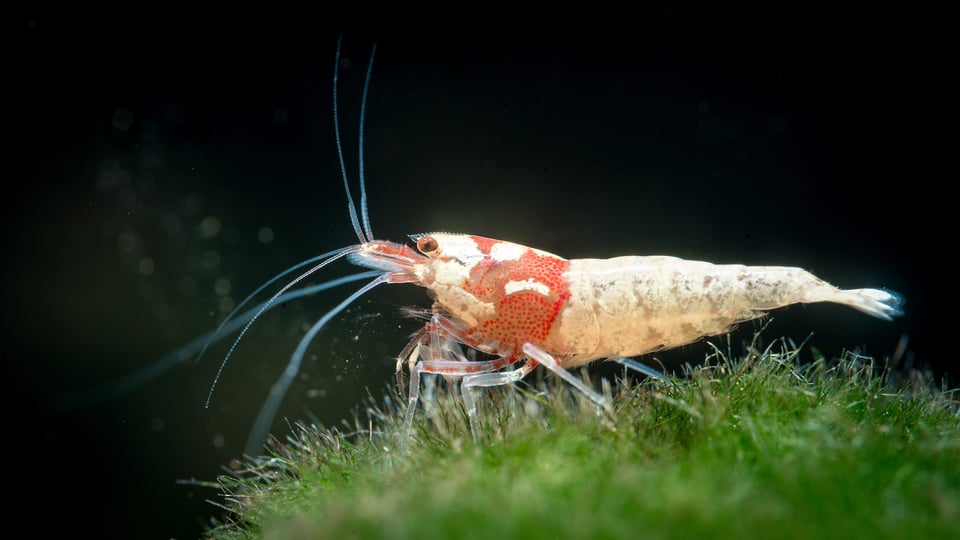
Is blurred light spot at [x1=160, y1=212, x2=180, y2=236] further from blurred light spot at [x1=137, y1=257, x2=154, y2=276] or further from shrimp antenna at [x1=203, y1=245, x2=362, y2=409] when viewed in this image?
shrimp antenna at [x1=203, y1=245, x2=362, y2=409]

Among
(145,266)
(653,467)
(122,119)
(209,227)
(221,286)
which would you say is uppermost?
(122,119)

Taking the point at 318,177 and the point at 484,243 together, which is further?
the point at 318,177

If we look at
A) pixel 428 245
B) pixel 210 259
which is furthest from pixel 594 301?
pixel 210 259

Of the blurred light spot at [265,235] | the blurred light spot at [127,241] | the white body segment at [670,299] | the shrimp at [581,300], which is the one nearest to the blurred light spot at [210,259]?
the blurred light spot at [265,235]

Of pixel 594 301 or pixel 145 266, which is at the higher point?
pixel 145 266

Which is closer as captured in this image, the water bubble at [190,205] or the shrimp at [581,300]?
the shrimp at [581,300]

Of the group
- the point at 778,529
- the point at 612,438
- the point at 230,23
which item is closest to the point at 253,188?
the point at 230,23

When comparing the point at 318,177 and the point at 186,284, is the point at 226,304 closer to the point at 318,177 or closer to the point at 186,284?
the point at 186,284

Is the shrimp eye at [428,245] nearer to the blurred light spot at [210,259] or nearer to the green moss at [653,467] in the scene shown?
the green moss at [653,467]
